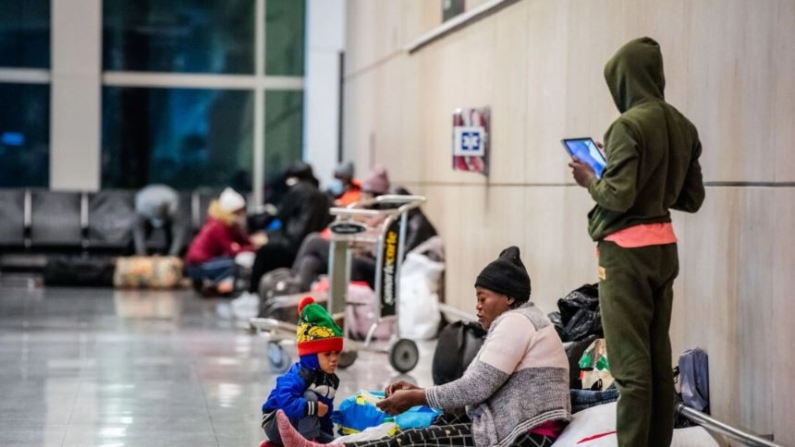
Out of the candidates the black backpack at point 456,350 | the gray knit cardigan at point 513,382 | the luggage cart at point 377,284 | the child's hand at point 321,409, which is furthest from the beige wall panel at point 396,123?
the gray knit cardigan at point 513,382

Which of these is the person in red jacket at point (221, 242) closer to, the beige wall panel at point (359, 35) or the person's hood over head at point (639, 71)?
the beige wall panel at point (359, 35)

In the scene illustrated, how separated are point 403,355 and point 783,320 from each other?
421 centimetres

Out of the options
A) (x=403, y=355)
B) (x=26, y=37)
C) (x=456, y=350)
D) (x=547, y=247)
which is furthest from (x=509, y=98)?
(x=26, y=37)

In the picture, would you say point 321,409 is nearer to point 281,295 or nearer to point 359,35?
point 281,295

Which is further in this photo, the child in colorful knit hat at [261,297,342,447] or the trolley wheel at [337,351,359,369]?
the trolley wheel at [337,351,359,369]

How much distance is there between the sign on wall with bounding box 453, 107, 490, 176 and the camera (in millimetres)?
10117

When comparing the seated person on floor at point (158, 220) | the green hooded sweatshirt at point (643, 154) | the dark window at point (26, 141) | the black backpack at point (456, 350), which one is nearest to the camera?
the green hooded sweatshirt at point (643, 154)

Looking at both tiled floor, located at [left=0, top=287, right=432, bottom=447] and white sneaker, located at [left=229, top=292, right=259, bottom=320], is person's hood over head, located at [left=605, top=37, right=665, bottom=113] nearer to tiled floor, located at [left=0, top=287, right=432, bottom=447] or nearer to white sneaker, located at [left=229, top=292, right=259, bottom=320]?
tiled floor, located at [left=0, top=287, right=432, bottom=447]

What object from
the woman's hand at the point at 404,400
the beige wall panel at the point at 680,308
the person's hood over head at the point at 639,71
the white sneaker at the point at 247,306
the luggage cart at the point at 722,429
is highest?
the person's hood over head at the point at 639,71

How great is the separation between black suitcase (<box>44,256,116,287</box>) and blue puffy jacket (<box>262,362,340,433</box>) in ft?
34.4

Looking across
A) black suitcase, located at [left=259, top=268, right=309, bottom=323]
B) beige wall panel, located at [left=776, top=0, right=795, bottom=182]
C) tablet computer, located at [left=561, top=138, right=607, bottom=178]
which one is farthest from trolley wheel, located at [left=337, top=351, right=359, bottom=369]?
beige wall panel, located at [left=776, top=0, right=795, bottom=182]

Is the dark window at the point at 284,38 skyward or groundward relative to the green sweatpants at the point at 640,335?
skyward

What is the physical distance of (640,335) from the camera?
204 inches

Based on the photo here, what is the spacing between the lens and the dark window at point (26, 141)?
18.8m
